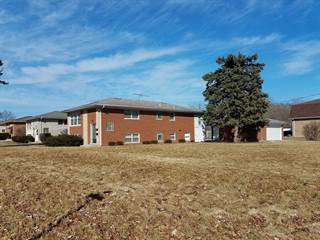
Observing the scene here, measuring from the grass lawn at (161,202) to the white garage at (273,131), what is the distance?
32.1 meters

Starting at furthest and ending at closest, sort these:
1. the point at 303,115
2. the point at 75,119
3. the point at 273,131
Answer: the point at 303,115
the point at 273,131
the point at 75,119

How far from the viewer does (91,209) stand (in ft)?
23.8

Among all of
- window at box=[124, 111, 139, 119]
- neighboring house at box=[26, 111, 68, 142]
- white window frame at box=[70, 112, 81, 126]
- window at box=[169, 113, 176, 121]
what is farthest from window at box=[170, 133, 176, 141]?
neighboring house at box=[26, 111, 68, 142]

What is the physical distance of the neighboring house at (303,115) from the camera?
48.6 m

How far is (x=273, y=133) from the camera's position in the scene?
4331 cm

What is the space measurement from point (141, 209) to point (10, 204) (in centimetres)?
300

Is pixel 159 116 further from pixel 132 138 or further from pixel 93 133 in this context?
pixel 93 133

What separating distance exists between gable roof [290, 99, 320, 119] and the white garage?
24.2ft

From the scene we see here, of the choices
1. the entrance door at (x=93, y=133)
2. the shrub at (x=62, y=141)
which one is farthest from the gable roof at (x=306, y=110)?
the shrub at (x=62, y=141)

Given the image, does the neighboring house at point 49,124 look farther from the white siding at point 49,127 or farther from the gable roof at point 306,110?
the gable roof at point 306,110

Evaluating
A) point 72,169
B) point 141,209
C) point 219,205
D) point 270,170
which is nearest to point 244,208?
point 219,205

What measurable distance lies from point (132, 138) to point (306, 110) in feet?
100

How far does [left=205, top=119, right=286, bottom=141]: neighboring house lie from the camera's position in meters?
37.9

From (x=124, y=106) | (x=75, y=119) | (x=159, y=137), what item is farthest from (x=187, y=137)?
(x=75, y=119)
